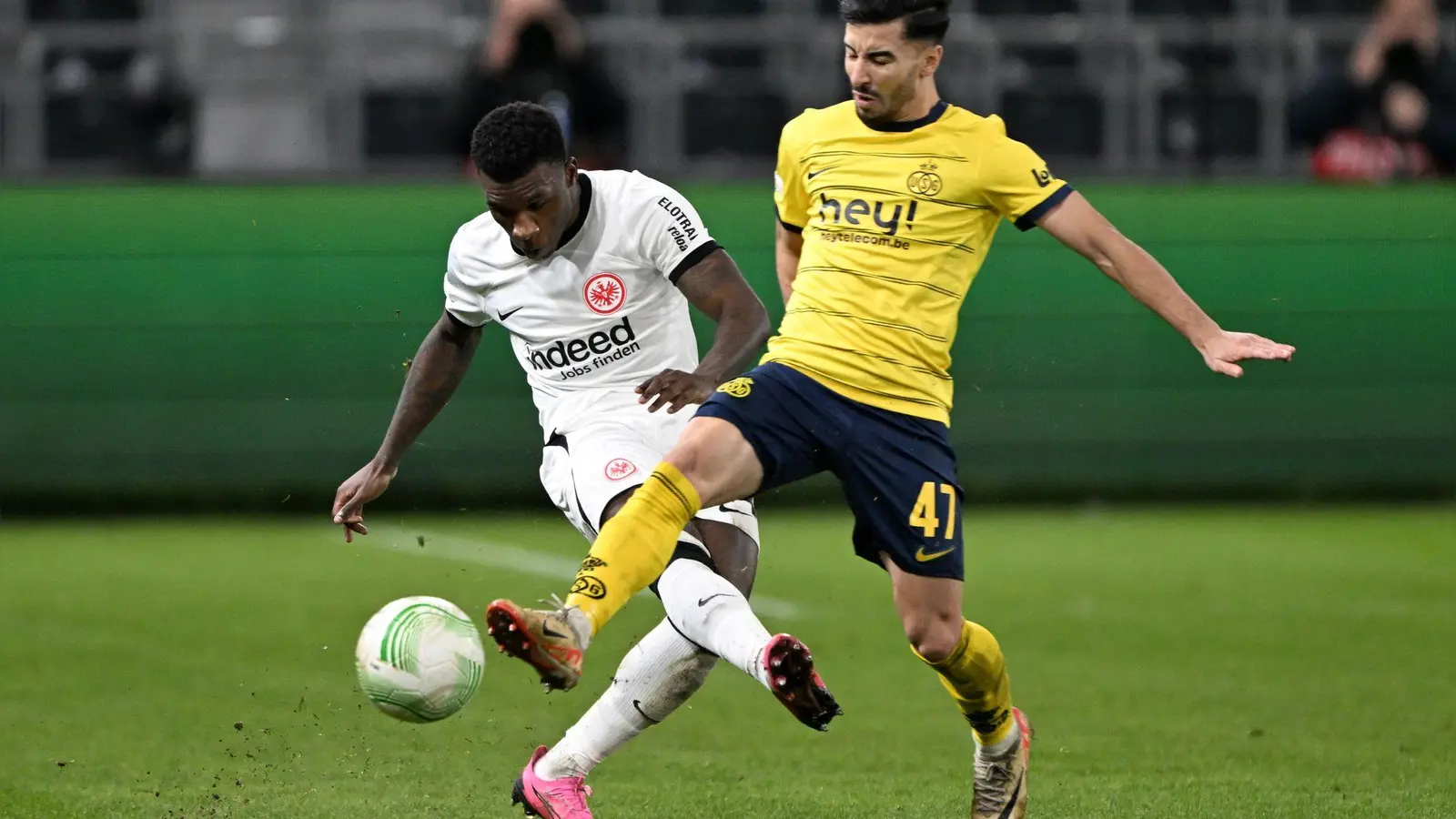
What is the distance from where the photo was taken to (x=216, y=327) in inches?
496

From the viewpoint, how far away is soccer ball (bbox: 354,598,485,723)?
4.90 m

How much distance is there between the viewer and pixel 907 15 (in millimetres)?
5270

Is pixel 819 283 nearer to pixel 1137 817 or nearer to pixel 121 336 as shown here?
pixel 1137 817

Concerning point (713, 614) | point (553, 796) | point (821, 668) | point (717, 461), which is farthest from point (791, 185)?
point (821, 668)

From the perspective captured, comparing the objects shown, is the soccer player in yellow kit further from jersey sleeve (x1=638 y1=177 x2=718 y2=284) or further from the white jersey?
the white jersey

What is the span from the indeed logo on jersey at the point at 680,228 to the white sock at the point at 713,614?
898 millimetres

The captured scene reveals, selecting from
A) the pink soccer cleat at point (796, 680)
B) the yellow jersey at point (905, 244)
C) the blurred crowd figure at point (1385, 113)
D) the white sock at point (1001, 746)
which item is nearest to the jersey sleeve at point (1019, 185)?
the yellow jersey at point (905, 244)

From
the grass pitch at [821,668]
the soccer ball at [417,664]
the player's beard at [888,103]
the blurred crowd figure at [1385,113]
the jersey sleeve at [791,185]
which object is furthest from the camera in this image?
the blurred crowd figure at [1385,113]

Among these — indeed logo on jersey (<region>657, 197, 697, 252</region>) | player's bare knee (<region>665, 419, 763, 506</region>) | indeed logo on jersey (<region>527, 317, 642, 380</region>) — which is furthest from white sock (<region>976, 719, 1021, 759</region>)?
indeed logo on jersey (<region>657, 197, 697, 252</region>)

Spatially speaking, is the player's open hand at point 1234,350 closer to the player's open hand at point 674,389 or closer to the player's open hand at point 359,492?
the player's open hand at point 674,389

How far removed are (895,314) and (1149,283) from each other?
0.64 metres

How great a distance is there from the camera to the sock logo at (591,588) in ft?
15.7

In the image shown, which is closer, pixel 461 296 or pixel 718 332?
pixel 718 332

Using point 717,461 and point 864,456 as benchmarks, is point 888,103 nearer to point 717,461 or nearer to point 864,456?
point 864,456
